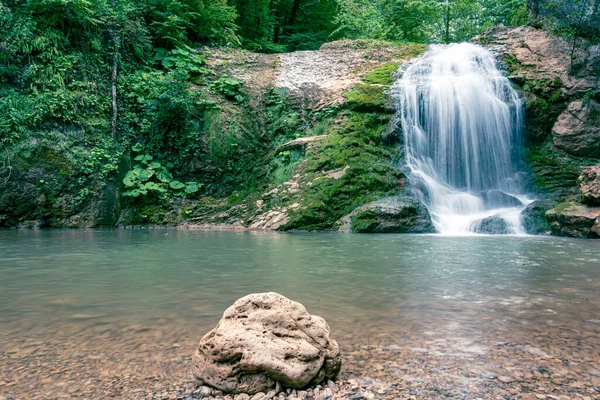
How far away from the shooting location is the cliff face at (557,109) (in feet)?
37.1

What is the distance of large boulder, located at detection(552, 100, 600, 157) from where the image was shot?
1155cm

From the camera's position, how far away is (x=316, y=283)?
13.2ft

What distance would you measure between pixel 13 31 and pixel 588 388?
545 inches

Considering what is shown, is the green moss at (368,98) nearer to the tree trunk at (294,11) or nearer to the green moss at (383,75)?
the green moss at (383,75)

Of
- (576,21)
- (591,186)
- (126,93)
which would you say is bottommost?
(591,186)

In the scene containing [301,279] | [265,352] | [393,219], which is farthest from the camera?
[393,219]

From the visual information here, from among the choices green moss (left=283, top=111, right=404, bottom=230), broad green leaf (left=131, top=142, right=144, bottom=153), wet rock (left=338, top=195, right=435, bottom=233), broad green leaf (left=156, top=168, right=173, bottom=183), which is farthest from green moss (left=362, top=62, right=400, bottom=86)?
broad green leaf (left=131, top=142, right=144, bottom=153)

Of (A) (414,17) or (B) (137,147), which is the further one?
(A) (414,17)

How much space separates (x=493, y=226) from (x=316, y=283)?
274 inches

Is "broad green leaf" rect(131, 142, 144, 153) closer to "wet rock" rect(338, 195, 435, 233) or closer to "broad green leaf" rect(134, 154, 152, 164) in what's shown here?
"broad green leaf" rect(134, 154, 152, 164)

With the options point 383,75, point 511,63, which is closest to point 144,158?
point 383,75

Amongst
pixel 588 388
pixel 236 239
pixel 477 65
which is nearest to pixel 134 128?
pixel 236 239

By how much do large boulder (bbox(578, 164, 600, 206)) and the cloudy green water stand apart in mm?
1965

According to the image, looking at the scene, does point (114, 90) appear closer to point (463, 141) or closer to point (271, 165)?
point (271, 165)
